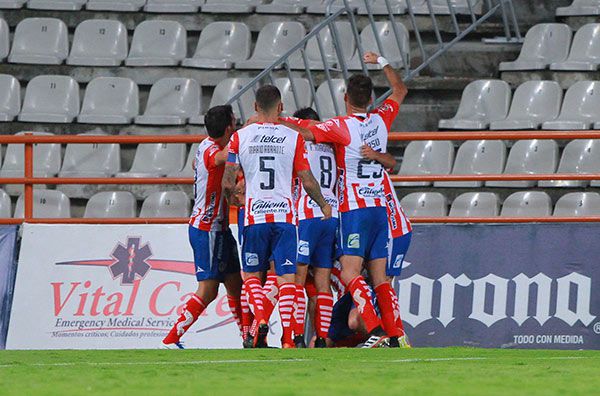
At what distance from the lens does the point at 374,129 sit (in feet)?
37.7

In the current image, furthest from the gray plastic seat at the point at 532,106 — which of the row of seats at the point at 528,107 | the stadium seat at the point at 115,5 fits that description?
the stadium seat at the point at 115,5

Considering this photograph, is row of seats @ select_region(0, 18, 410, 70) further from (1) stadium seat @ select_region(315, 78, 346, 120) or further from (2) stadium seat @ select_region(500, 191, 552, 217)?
(2) stadium seat @ select_region(500, 191, 552, 217)

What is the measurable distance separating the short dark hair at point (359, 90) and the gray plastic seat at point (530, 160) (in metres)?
3.25

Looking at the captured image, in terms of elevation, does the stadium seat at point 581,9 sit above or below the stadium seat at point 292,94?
above

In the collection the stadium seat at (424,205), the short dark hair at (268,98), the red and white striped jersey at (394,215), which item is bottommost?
the red and white striped jersey at (394,215)

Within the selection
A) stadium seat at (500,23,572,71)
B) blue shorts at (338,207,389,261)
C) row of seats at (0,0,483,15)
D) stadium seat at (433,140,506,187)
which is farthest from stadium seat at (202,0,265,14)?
blue shorts at (338,207,389,261)

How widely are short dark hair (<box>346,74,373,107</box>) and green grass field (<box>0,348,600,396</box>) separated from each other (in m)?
1.98

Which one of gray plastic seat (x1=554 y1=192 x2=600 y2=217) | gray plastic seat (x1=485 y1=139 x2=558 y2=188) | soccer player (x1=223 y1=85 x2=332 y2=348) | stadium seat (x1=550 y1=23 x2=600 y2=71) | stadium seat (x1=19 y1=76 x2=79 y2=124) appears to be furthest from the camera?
stadium seat (x1=19 y1=76 x2=79 y2=124)

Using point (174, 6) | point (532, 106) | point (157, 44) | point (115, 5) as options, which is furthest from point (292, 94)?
point (115, 5)

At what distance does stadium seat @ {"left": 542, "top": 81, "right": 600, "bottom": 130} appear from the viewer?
1451cm

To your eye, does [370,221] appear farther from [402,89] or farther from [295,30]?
[295,30]

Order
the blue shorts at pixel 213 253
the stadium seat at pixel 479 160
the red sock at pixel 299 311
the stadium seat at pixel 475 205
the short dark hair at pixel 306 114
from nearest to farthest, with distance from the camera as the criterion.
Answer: the red sock at pixel 299 311 < the blue shorts at pixel 213 253 < the short dark hair at pixel 306 114 < the stadium seat at pixel 475 205 < the stadium seat at pixel 479 160

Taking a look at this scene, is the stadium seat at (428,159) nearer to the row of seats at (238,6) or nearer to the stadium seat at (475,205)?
the stadium seat at (475,205)

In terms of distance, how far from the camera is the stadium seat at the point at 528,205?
1379 cm
